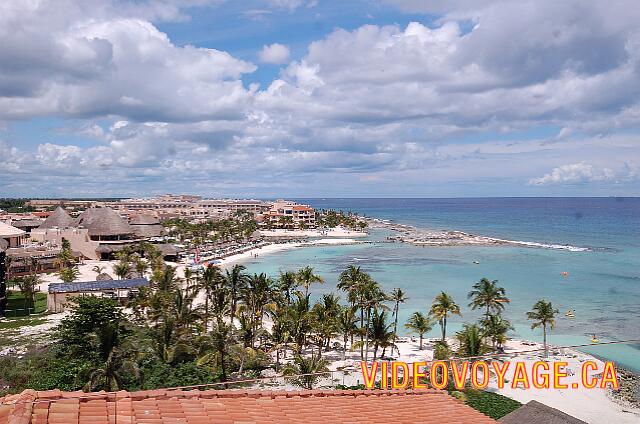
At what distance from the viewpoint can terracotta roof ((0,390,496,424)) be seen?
623cm

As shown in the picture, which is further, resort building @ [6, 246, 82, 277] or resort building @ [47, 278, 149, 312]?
resort building @ [6, 246, 82, 277]

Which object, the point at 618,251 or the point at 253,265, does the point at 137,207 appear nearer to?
the point at 253,265

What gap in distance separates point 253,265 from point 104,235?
65.4 ft

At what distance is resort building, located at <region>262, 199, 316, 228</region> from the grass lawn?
83.4m

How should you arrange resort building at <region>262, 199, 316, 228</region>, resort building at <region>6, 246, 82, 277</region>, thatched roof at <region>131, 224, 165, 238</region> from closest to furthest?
resort building at <region>6, 246, 82, 277</region>, thatched roof at <region>131, 224, 165, 238</region>, resort building at <region>262, 199, 316, 228</region>

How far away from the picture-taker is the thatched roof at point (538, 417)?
1358cm

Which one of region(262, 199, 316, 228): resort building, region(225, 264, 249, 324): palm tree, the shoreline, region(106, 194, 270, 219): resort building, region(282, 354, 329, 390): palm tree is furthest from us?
region(106, 194, 270, 219): resort building

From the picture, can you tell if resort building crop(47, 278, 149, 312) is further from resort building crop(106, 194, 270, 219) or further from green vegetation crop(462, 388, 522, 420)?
resort building crop(106, 194, 270, 219)

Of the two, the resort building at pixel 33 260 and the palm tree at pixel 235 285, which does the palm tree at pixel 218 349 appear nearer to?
the palm tree at pixel 235 285

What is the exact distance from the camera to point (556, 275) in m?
59.2

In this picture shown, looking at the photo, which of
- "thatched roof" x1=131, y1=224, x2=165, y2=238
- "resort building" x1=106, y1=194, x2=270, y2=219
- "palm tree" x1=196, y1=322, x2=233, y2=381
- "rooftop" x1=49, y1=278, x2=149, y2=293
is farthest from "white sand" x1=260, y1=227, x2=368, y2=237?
"palm tree" x1=196, y1=322, x2=233, y2=381

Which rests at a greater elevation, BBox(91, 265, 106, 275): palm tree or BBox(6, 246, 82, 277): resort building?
BBox(6, 246, 82, 277): resort building

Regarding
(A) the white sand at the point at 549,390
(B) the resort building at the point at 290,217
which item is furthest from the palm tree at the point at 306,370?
(B) the resort building at the point at 290,217

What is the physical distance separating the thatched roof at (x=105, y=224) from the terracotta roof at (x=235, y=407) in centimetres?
6354
